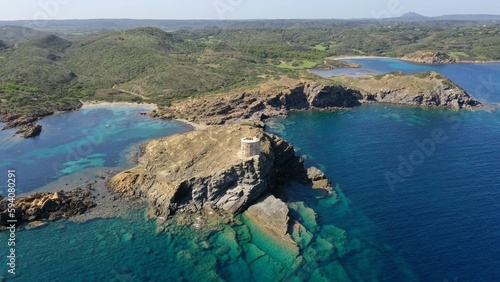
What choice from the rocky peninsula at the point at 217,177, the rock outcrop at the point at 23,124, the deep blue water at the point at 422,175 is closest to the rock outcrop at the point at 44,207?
the rocky peninsula at the point at 217,177

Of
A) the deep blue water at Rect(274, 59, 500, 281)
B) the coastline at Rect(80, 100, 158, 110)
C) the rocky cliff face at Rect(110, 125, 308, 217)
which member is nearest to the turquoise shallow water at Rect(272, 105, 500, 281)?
the deep blue water at Rect(274, 59, 500, 281)

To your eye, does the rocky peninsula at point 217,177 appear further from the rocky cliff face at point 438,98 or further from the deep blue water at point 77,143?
the rocky cliff face at point 438,98

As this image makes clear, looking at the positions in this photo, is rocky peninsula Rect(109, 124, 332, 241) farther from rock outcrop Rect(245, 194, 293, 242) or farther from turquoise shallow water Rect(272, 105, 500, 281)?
turquoise shallow water Rect(272, 105, 500, 281)

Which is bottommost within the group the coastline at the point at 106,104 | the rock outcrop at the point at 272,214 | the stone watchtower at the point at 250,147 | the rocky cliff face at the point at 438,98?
the coastline at the point at 106,104

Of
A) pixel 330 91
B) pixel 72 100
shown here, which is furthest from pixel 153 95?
pixel 330 91

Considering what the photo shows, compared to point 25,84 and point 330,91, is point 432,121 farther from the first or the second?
point 25,84
